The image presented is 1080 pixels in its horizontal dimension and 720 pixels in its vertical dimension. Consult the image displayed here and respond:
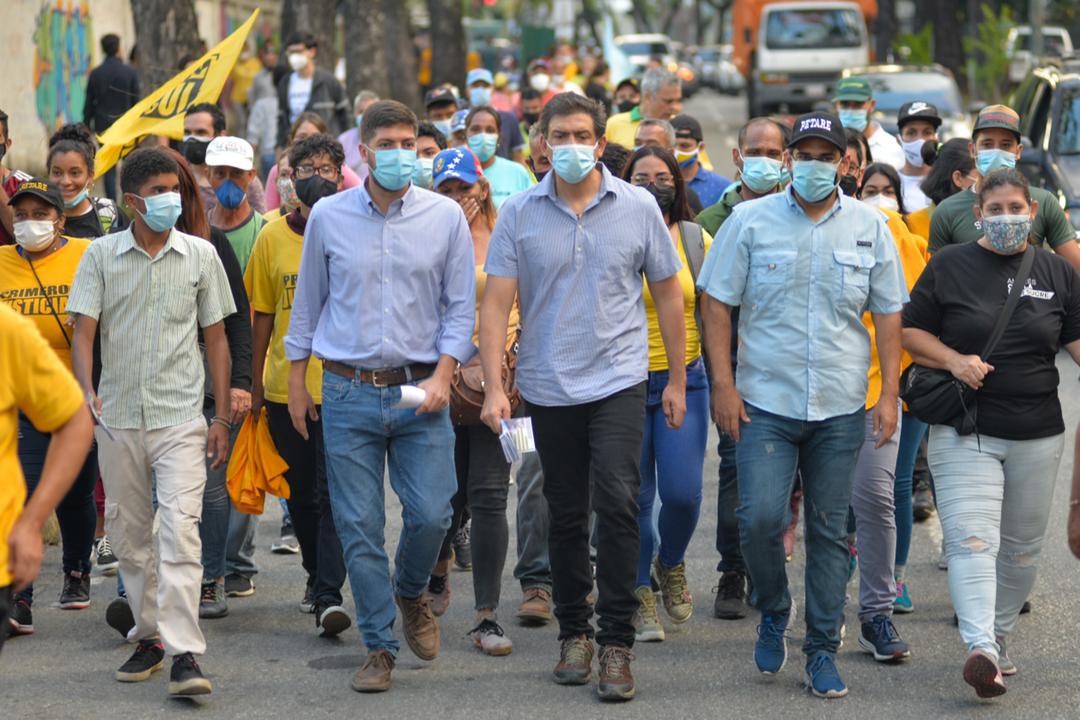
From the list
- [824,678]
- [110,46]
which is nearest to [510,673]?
[824,678]

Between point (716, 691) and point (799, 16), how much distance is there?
1357 inches

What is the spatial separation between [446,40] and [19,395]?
28.9m

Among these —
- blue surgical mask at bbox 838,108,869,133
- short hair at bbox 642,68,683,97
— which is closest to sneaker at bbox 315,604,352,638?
short hair at bbox 642,68,683,97

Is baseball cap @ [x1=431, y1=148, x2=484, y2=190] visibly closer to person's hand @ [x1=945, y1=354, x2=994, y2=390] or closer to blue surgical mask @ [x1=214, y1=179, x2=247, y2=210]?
blue surgical mask @ [x1=214, y1=179, x2=247, y2=210]

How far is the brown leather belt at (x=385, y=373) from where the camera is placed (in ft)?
20.7

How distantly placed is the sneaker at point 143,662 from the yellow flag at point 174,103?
3880mm

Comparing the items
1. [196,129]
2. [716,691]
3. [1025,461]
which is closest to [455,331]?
[716,691]

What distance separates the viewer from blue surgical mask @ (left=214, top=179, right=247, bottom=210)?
7.98 meters

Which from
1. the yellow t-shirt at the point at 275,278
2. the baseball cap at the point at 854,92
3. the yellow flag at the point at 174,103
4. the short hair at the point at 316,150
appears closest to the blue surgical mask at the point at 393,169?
the yellow t-shirt at the point at 275,278

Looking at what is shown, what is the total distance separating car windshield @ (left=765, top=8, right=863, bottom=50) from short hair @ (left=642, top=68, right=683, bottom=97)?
27.1 metres

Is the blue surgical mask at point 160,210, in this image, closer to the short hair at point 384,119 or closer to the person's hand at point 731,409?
the short hair at point 384,119

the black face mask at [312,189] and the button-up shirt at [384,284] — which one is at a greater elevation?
the black face mask at [312,189]

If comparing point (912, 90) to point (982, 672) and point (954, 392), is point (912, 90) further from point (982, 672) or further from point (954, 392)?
point (982, 672)

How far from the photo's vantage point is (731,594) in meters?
7.41
